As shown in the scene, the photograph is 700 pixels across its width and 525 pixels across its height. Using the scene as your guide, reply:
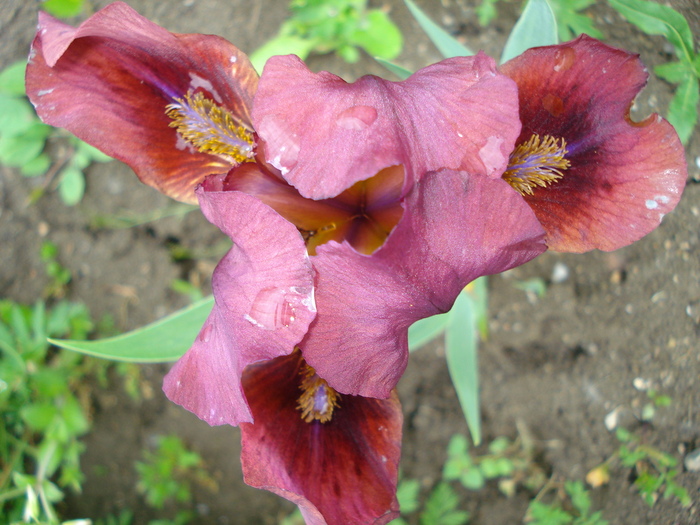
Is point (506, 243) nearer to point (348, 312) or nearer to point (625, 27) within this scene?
point (348, 312)

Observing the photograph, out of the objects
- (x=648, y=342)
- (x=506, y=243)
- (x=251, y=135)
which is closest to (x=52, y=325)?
(x=251, y=135)

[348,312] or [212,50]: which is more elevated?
[212,50]

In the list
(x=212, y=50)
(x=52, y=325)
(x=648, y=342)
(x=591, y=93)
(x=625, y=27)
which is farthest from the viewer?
(x=52, y=325)

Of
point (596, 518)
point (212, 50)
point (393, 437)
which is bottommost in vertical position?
point (596, 518)

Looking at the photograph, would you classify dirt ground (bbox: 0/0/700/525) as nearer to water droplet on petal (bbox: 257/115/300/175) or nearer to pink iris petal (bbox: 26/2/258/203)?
pink iris petal (bbox: 26/2/258/203)

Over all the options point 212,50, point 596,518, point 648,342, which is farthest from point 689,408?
point 212,50

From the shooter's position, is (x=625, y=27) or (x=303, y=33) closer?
(x=625, y=27)

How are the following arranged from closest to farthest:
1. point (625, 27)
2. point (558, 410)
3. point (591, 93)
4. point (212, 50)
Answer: point (591, 93)
point (212, 50)
point (625, 27)
point (558, 410)
